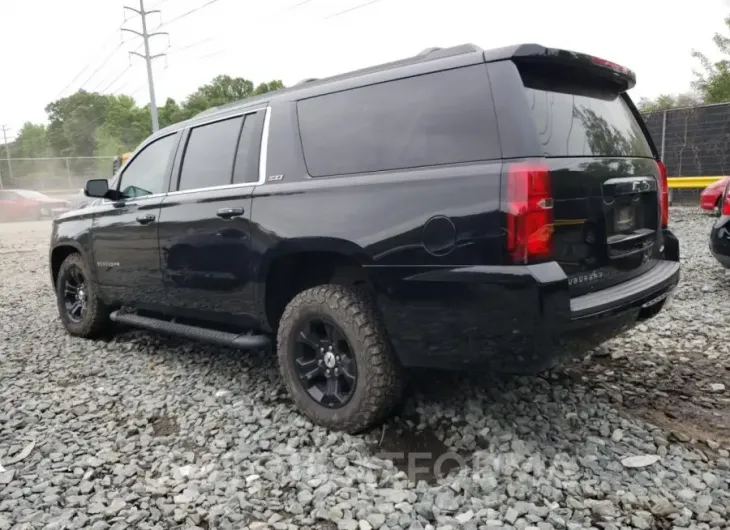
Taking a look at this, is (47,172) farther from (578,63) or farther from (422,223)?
(578,63)

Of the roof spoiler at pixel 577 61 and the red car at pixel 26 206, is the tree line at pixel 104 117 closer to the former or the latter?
the red car at pixel 26 206

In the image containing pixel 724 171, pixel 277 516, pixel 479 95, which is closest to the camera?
pixel 277 516

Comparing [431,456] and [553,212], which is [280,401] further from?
[553,212]

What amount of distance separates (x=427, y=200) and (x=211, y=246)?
1603 mm

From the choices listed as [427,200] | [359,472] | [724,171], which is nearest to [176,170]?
[427,200]

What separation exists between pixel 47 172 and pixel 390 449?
3208 centimetres

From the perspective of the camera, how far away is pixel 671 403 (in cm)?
322

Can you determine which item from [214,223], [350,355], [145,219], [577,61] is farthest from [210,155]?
[577,61]

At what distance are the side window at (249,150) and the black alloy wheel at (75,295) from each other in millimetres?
2499

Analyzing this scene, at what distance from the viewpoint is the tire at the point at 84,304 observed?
197 inches

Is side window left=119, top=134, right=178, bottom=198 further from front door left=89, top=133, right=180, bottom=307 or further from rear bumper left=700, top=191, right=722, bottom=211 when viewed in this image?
rear bumper left=700, top=191, right=722, bottom=211

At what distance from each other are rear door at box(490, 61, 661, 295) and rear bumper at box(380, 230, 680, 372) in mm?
134

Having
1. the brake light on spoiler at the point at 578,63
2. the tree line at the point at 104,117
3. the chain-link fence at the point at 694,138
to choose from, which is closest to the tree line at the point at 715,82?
the chain-link fence at the point at 694,138

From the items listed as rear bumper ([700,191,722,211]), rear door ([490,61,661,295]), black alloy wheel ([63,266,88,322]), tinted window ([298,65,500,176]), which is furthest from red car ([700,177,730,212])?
black alloy wheel ([63,266,88,322])
